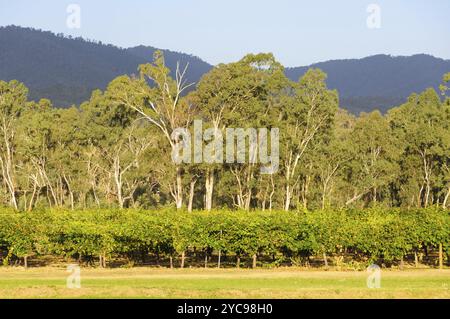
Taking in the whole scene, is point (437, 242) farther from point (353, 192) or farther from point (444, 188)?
point (353, 192)

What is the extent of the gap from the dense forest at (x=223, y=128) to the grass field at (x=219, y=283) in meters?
27.5

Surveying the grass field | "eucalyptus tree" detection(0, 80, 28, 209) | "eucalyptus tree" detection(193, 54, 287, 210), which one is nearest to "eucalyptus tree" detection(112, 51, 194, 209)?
"eucalyptus tree" detection(193, 54, 287, 210)

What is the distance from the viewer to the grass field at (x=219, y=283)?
1720 centimetres

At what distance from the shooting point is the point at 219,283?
66.3ft

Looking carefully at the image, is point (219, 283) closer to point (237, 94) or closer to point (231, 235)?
point (231, 235)

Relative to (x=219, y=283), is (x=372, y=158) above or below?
below

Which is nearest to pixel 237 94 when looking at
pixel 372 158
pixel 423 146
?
pixel 372 158

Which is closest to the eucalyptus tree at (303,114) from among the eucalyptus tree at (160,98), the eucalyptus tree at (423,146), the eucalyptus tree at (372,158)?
the eucalyptus tree at (372,158)

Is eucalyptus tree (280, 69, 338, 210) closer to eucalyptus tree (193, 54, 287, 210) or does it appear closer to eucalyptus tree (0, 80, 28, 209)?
eucalyptus tree (193, 54, 287, 210)

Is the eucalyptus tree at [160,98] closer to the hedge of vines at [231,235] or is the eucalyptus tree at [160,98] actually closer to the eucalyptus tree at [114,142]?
the eucalyptus tree at [114,142]

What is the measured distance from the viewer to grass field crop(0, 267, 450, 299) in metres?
17.2

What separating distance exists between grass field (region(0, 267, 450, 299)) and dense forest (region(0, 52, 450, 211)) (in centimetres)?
2753

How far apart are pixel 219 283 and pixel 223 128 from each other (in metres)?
33.9

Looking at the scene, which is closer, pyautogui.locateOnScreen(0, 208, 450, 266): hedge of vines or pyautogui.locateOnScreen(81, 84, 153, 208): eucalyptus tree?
pyautogui.locateOnScreen(0, 208, 450, 266): hedge of vines
